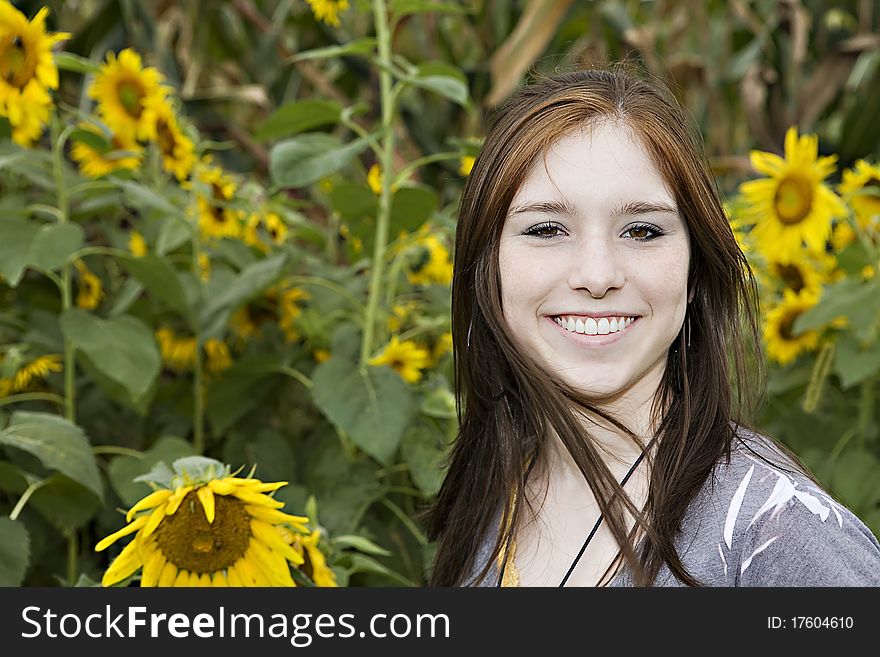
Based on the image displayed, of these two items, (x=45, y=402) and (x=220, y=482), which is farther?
A: (x=45, y=402)

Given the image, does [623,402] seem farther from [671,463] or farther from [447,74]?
[447,74]

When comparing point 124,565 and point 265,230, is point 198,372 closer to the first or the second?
point 265,230

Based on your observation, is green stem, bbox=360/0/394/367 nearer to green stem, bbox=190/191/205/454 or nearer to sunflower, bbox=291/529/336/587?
green stem, bbox=190/191/205/454

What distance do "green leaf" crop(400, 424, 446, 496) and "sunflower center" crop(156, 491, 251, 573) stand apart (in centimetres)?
41

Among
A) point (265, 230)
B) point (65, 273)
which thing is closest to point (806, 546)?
point (65, 273)

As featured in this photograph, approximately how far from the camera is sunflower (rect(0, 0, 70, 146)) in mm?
1225

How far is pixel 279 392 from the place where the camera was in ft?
4.86

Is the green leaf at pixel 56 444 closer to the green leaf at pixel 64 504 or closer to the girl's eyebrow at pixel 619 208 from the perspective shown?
the green leaf at pixel 64 504

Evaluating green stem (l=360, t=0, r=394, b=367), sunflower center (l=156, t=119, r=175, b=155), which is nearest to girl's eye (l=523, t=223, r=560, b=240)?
green stem (l=360, t=0, r=394, b=367)

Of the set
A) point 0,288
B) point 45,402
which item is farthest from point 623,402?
point 0,288

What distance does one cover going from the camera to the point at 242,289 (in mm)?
1305

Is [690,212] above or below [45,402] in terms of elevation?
below

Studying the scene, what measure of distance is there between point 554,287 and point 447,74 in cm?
57

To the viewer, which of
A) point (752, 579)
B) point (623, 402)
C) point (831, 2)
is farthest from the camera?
point (831, 2)
